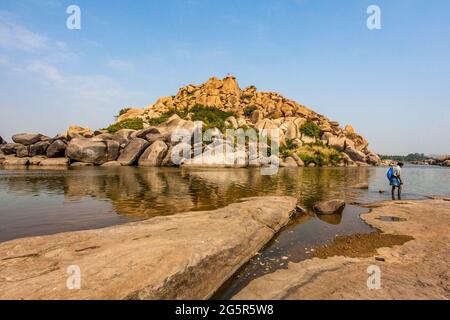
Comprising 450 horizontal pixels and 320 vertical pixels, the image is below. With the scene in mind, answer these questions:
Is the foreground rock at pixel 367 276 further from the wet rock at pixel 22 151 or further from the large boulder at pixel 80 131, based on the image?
the large boulder at pixel 80 131

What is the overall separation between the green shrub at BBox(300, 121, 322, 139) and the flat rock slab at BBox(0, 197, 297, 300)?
266 ft

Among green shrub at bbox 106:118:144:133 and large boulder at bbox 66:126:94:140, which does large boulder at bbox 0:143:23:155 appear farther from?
green shrub at bbox 106:118:144:133

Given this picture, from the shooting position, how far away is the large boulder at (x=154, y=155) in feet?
158

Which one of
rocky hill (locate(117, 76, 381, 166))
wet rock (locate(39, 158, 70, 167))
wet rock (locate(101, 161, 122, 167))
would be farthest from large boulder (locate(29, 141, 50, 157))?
rocky hill (locate(117, 76, 381, 166))

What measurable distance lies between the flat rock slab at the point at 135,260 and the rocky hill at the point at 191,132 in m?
39.6

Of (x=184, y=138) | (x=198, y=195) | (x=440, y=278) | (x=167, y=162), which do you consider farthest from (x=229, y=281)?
(x=184, y=138)

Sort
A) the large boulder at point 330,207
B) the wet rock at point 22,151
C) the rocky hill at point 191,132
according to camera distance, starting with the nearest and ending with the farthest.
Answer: the large boulder at point 330,207 → the rocky hill at point 191,132 → the wet rock at point 22,151

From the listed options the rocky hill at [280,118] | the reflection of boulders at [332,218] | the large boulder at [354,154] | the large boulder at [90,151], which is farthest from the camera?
the large boulder at [354,154]

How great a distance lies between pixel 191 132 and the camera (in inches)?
2172

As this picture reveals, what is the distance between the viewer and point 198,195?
60.8 feet

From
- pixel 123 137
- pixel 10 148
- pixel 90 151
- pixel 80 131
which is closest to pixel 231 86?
pixel 80 131

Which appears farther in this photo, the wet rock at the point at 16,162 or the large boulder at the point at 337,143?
the large boulder at the point at 337,143

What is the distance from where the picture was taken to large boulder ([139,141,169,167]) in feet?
158

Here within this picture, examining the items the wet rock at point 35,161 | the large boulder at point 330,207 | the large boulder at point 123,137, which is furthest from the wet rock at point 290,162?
the large boulder at point 330,207
